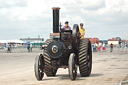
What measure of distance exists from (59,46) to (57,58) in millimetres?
577

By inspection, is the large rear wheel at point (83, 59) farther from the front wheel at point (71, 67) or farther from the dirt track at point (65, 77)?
the front wheel at point (71, 67)

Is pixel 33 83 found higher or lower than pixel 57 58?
lower

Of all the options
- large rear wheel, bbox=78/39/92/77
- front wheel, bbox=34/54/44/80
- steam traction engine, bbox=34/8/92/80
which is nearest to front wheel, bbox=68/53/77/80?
steam traction engine, bbox=34/8/92/80

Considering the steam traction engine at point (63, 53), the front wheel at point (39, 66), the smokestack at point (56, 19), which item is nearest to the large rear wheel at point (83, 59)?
the steam traction engine at point (63, 53)

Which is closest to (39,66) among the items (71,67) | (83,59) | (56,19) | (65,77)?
(71,67)

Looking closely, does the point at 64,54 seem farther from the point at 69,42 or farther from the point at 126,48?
the point at 126,48

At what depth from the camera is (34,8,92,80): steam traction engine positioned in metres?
10.9

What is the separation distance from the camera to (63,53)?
10.9 metres

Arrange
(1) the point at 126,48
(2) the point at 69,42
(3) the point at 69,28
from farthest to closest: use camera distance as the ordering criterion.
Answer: (1) the point at 126,48 → (3) the point at 69,28 → (2) the point at 69,42

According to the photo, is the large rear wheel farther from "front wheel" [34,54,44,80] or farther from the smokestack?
"front wheel" [34,54,44,80]

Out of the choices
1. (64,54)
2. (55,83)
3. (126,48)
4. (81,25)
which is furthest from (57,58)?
(126,48)

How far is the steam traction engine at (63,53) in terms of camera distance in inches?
428

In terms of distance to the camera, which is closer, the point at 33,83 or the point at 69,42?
the point at 33,83

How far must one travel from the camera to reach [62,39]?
11195mm
